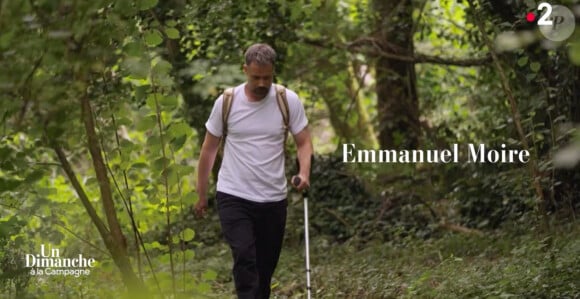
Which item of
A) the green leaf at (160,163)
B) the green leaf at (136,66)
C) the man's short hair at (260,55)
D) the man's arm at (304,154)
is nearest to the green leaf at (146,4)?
the green leaf at (136,66)

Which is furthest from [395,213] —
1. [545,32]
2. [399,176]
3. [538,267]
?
[538,267]

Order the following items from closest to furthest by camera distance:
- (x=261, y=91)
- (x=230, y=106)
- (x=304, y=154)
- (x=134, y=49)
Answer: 1. (x=134, y=49)
2. (x=261, y=91)
3. (x=230, y=106)
4. (x=304, y=154)

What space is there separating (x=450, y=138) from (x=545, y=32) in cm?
463

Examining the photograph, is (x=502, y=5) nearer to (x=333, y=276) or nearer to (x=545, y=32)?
(x=545, y=32)

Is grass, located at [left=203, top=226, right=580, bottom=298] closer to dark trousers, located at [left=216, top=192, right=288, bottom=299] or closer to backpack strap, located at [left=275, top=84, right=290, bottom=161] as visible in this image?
dark trousers, located at [left=216, top=192, right=288, bottom=299]

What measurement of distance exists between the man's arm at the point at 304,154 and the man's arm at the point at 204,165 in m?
0.60

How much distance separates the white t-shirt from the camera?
720 centimetres

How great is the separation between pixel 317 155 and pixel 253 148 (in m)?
9.28

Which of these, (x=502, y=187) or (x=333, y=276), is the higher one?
(x=502, y=187)

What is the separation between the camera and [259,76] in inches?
278

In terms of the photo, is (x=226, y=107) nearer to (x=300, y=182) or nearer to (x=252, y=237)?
(x=300, y=182)

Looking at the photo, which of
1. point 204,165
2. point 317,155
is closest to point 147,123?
point 204,165

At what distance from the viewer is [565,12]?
962 cm

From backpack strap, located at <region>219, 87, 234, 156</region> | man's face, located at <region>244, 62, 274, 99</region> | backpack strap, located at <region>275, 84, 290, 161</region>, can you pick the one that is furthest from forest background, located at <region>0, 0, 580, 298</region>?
backpack strap, located at <region>275, 84, 290, 161</region>
